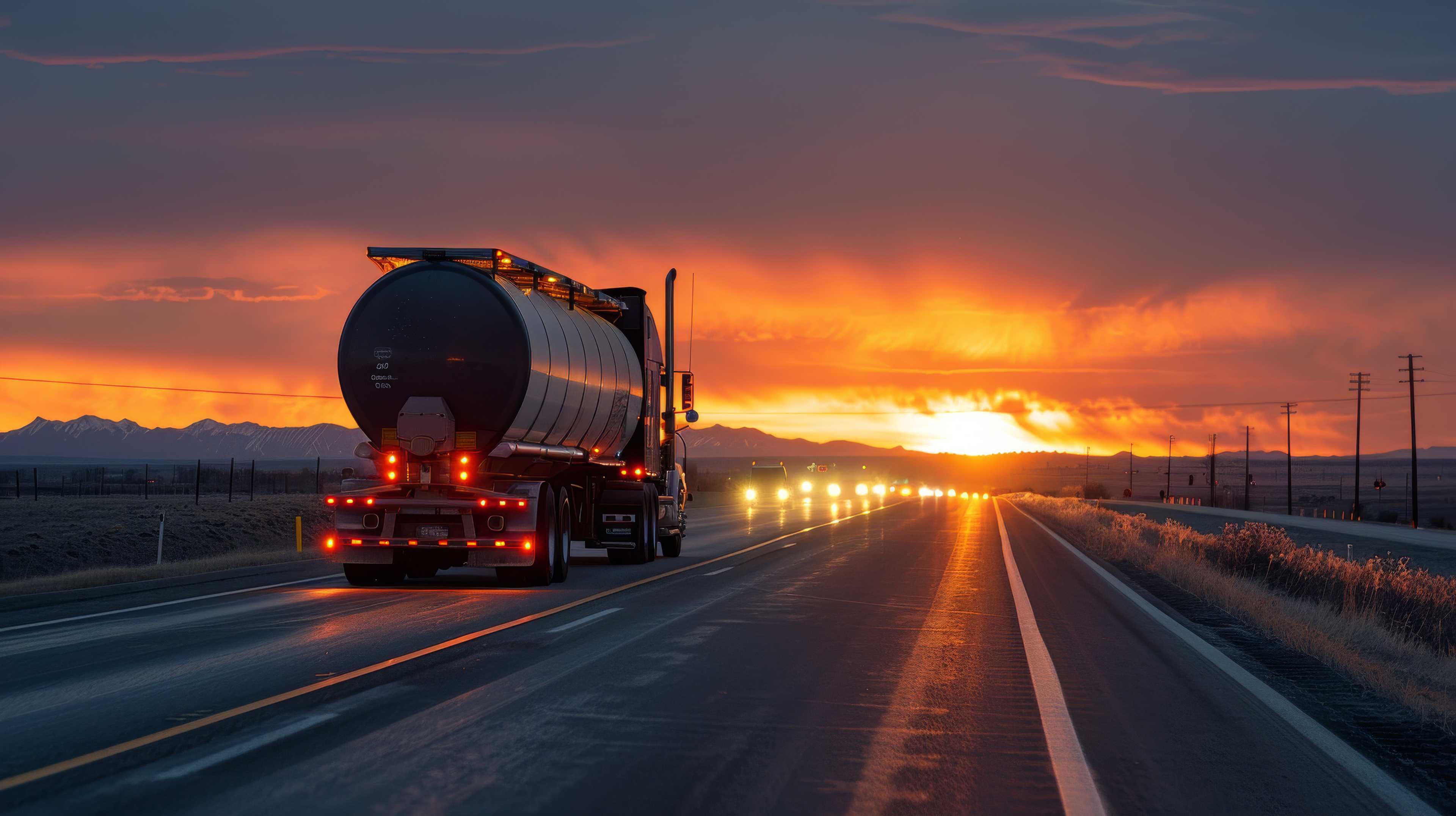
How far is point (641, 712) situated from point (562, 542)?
32.9 feet

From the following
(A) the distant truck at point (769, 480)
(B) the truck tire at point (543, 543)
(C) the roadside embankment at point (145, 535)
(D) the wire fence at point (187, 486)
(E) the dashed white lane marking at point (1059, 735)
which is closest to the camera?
(E) the dashed white lane marking at point (1059, 735)

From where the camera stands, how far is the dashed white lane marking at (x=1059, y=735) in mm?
5590

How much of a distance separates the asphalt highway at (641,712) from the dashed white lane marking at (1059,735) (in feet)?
0.09

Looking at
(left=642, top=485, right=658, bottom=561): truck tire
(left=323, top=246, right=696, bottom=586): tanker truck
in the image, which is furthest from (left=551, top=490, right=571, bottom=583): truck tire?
(left=642, top=485, right=658, bottom=561): truck tire

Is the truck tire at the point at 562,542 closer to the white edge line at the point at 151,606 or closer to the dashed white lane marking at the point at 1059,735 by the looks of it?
the white edge line at the point at 151,606

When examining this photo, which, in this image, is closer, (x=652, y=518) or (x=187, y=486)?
(x=652, y=518)

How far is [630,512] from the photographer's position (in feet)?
66.7

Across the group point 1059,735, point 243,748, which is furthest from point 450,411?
point 1059,735

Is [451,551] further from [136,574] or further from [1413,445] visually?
[1413,445]

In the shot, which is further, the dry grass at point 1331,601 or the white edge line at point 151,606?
the white edge line at point 151,606

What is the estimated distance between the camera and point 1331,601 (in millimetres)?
17578

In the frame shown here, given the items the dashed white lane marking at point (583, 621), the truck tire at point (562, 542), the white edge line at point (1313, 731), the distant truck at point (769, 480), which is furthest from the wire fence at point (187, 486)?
the white edge line at point (1313, 731)

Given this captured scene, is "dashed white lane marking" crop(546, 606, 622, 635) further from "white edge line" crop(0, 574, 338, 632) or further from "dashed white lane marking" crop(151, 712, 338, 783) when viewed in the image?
"white edge line" crop(0, 574, 338, 632)

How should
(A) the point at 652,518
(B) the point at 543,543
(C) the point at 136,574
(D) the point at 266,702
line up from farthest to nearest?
(A) the point at 652,518
(C) the point at 136,574
(B) the point at 543,543
(D) the point at 266,702
